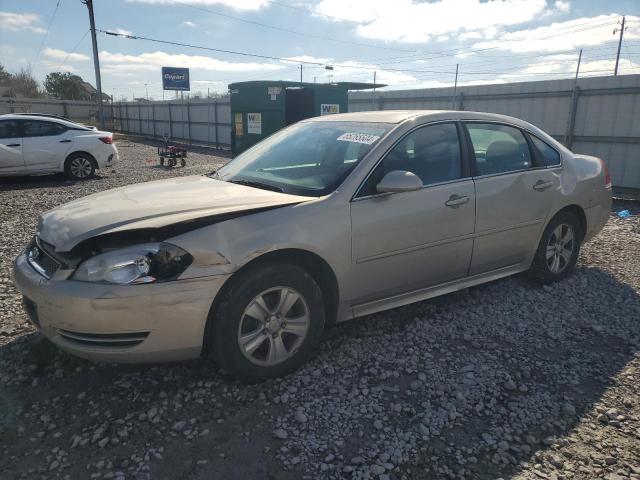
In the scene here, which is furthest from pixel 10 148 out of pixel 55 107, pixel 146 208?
pixel 55 107

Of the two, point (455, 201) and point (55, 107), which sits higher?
point (55, 107)

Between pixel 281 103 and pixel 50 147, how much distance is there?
18.4ft

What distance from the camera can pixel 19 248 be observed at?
5.72 meters

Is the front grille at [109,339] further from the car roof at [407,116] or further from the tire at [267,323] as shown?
the car roof at [407,116]

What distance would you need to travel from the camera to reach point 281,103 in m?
13.1

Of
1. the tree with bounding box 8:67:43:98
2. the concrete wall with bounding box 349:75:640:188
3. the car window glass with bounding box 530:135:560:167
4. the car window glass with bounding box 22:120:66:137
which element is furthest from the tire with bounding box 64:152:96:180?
the tree with bounding box 8:67:43:98

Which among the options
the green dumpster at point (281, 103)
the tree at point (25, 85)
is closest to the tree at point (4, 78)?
the tree at point (25, 85)

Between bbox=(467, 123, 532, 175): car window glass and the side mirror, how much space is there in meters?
0.95

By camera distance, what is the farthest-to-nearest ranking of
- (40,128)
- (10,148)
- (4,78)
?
(4,78) < (40,128) < (10,148)

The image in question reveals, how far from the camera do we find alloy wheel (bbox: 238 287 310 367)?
2863 millimetres

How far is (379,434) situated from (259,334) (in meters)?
0.88

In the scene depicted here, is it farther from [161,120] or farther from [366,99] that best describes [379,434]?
[161,120]

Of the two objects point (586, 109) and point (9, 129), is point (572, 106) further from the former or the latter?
point (9, 129)

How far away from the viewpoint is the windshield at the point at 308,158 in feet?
11.0
